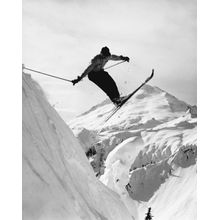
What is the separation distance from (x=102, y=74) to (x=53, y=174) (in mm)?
2080

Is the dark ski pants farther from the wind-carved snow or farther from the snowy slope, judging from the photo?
the wind-carved snow

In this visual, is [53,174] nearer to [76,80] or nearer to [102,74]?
[76,80]

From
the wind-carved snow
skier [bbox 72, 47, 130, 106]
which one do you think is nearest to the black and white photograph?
skier [bbox 72, 47, 130, 106]

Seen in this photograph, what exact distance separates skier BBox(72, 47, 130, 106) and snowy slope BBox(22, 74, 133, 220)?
0.84 metres

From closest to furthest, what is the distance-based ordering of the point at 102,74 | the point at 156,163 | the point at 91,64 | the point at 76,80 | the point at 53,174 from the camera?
the point at 53,174 < the point at 76,80 < the point at 91,64 < the point at 102,74 < the point at 156,163

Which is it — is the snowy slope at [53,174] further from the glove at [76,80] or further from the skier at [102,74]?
the skier at [102,74]

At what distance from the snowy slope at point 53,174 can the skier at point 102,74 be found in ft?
2.76

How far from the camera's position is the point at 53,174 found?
545cm

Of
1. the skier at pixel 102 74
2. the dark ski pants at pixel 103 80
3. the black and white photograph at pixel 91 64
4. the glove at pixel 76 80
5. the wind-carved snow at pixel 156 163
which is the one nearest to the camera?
the black and white photograph at pixel 91 64

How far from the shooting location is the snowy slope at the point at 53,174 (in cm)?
492

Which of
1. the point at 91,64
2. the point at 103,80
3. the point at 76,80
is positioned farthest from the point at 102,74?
the point at 76,80

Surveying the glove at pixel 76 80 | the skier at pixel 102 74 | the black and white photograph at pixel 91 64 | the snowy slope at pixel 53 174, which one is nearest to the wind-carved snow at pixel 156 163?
the black and white photograph at pixel 91 64
